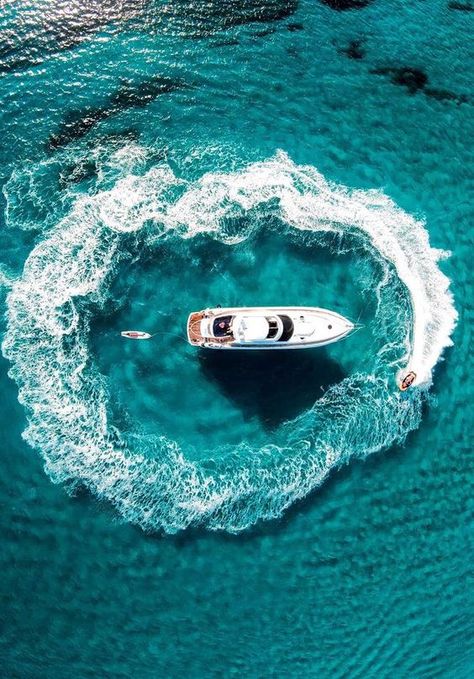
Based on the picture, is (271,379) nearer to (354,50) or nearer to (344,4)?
(354,50)

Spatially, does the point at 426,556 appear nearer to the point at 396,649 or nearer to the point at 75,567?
the point at 396,649

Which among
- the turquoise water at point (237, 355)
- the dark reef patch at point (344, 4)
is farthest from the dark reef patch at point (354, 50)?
the dark reef patch at point (344, 4)

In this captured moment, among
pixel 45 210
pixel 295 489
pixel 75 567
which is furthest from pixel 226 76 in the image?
pixel 75 567

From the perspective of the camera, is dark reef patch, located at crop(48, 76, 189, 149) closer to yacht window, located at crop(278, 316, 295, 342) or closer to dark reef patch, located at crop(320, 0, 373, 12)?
dark reef patch, located at crop(320, 0, 373, 12)

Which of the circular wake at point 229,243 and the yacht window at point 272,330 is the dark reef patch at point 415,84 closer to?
the circular wake at point 229,243

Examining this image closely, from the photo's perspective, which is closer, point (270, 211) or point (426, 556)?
point (426, 556)
